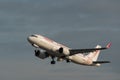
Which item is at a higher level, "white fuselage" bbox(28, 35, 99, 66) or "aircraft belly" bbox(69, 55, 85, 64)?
"aircraft belly" bbox(69, 55, 85, 64)

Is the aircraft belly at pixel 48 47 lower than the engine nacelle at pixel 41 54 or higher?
lower

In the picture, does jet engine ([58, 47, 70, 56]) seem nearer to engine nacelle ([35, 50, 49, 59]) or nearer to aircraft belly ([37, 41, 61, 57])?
aircraft belly ([37, 41, 61, 57])

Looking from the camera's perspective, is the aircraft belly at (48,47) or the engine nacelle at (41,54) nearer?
the aircraft belly at (48,47)

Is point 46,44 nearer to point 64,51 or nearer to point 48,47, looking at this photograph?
point 48,47

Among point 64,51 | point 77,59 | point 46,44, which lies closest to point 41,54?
point 64,51

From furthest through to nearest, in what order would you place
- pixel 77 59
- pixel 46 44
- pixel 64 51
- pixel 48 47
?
1. pixel 77 59
2. pixel 64 51
3. pixel 46 44
4. pixel 48 47

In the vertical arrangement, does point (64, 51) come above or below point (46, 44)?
above

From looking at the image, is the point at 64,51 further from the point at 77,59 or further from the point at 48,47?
the point at 77,59

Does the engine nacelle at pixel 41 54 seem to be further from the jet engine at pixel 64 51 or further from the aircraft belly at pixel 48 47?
the aircraft belly at pixel 48 47

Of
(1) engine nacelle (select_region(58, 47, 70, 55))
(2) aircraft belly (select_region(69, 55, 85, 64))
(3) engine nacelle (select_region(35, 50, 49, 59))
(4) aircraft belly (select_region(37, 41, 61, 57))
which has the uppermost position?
(2) aircraft belly (select_region(69, 55, 85, 64))

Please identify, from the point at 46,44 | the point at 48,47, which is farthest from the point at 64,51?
the point at 46,44

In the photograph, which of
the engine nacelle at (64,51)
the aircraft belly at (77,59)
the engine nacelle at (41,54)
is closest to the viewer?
the engine nacelle at (64,51)

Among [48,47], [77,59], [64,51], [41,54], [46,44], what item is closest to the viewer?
[48,47]

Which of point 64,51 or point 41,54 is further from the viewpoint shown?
point 41,54
